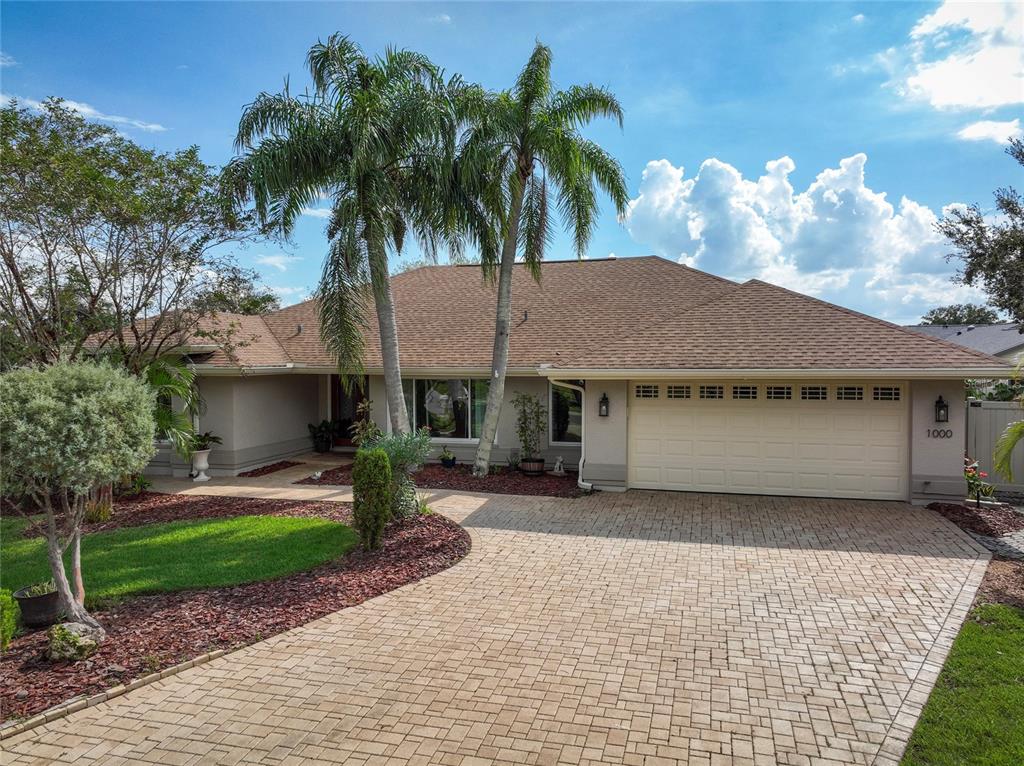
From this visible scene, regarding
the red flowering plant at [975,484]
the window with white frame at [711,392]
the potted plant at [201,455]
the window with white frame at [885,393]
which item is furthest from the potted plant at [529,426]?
the red flowering plant at [975,484]

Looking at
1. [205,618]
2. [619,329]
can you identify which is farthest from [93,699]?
[619,329]

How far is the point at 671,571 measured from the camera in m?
7.76

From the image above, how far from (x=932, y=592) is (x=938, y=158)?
1093cm

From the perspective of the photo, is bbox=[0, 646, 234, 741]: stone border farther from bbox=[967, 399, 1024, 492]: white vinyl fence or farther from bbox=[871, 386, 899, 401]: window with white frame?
bbox=[967, 399, 1024, 492]: white vinyl fence

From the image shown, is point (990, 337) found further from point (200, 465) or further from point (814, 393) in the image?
point (200, 465)

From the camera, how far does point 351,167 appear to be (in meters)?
10.7

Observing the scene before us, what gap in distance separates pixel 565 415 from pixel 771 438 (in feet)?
16.8

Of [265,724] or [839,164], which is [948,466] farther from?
[265,724]

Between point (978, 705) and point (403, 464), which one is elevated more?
point (403, 464)

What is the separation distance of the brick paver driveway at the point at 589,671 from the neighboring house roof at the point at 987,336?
788 inches

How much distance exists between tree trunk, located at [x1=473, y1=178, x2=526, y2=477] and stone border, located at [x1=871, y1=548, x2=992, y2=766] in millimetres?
9078

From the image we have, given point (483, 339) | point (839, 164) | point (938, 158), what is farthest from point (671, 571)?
point (839, 164)

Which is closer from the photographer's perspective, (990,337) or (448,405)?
(448,405)

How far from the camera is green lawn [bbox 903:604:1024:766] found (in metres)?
4.00
